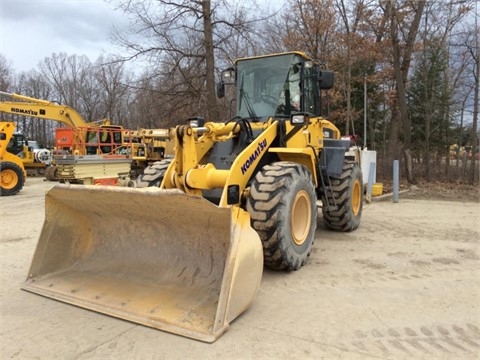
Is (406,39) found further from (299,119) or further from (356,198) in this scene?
(299,119)

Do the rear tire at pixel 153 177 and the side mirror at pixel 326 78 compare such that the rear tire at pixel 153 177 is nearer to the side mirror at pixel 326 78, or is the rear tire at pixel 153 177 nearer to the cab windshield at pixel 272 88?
the cab windshield at pixel 272 88

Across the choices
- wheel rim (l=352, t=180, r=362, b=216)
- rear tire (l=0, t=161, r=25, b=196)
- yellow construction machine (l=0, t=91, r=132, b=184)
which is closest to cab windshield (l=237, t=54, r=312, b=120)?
wheel rim (l=352, t=180, r=362, b=216)

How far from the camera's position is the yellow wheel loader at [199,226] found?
3639 mm

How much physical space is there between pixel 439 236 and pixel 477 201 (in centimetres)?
562

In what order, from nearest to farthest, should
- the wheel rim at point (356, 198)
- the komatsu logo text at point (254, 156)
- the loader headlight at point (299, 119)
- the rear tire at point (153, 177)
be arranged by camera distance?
the komatsu logo text at point (254, 156) < the loader headlight at point (299, 119) < the rear tire at point (153, 177) < the wheel rim at point (356, 198)

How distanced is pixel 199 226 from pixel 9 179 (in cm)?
1261

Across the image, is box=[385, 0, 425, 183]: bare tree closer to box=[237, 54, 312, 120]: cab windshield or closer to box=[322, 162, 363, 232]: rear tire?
box=[322, 162, 363, 232]: rear tire

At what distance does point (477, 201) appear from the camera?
457 inches

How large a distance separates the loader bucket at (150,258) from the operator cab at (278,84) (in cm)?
249

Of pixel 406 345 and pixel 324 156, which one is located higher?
pixel 324 156

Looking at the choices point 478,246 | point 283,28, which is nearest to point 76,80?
point 283,28

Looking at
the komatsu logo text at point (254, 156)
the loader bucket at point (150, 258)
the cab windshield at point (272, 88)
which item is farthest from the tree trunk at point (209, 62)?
the loader bucket at point (150, 258)

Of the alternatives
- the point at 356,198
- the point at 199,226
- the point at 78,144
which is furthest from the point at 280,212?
the point at 78,144

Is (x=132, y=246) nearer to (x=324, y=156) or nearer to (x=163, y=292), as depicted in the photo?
(x=163, y=292)
